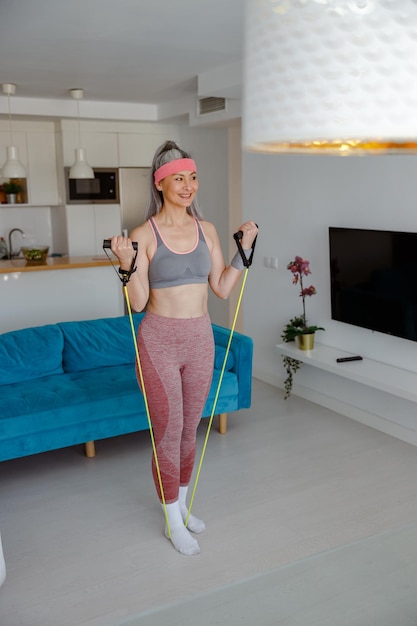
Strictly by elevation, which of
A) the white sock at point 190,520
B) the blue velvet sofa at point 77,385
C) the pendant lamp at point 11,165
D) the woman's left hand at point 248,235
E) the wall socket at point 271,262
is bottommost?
the white sock at point 190,520

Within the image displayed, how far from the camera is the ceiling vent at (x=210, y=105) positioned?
546cm

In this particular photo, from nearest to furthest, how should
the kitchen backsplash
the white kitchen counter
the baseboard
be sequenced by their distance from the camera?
the baseboard
the white kitchen counter
the kitchen backsplash

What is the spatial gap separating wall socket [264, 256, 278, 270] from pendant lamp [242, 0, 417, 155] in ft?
14.1

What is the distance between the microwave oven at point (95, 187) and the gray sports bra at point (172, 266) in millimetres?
4255

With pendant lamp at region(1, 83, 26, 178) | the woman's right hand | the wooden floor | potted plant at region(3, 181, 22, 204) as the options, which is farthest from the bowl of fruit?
the woman's right hand

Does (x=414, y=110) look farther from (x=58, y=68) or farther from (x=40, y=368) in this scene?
(x=58, y=68)

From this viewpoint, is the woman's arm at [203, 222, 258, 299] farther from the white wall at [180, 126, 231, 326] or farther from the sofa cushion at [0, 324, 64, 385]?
the white wall at [180, 126, 231, 326]

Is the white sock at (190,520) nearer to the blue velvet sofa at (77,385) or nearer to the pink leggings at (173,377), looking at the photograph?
the pink leggings at (173,377)

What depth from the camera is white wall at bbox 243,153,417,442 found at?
3.97 meters

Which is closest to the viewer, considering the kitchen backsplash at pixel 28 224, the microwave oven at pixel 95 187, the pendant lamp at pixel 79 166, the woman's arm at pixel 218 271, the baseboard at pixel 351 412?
the woman's arm at pixel 218 271

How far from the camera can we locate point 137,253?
8.78 ft

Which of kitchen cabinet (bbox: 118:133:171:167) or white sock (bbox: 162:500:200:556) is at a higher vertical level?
kitchen cabinet (bbox: 118:133:171:167)

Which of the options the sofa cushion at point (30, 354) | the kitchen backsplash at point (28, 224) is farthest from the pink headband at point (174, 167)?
the kitchen backsplash at point (28, 224)

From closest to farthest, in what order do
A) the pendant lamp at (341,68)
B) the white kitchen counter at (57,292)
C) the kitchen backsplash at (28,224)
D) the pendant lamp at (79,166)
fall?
the pendant lamp at (341,68) → the white kitchen counter at (57,292) → the pendant lamp at (79,166) → the kitchen backsplash at (28,224)
